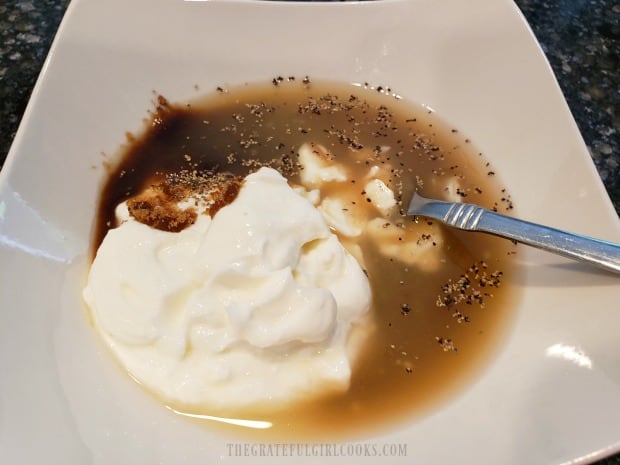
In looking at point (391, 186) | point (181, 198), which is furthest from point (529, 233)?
point (181, 198)

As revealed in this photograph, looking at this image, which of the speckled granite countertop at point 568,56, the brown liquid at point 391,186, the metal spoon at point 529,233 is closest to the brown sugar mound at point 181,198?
the brown liquid at point 391,186

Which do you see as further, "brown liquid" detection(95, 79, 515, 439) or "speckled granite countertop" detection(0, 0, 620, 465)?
"speckled granite countertop" detection(0, 0, 620, 465)

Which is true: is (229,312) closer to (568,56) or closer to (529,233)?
(529,233)

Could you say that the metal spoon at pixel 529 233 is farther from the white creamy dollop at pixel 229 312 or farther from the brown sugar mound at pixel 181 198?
the brown sugar mound at pixel 181 198

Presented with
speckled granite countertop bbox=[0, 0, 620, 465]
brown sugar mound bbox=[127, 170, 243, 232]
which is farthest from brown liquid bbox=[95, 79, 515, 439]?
speckled granite countertop bbox=[0, 0, 620, 465]

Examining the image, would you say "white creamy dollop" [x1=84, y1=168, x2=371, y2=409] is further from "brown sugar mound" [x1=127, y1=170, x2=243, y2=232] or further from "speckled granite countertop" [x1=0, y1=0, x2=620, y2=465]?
"speckled granite countertop" [x1=0, y1=0, x2=620, y2=465]
